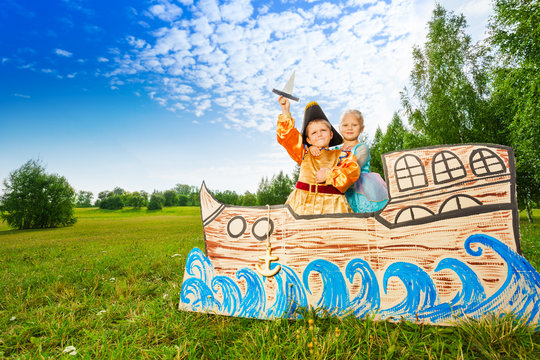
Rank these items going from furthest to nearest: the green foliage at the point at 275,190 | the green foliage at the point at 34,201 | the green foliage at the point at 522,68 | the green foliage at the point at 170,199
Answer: the green foliage at the point at 170,199, the green foliage at the point at 34,201, the green foliage at the point at 275,190, the green foliage at the point at 522,68

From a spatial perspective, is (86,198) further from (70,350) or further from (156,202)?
(70,350)

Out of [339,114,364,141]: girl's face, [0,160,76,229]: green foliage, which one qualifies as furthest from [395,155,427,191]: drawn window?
→ [0,160,76,229]: green foliage

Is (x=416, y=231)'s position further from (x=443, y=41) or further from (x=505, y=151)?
(x=443, y=41)

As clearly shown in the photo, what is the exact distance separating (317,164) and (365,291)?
136 cm

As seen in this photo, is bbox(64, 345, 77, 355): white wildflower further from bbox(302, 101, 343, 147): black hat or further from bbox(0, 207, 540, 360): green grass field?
bbox(302, 101, 343, 147): black hat

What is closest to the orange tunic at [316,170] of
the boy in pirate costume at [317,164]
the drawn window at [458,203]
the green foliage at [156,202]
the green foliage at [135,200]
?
the boy in pirate costume at [317,164]

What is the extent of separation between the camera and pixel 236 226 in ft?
8.82

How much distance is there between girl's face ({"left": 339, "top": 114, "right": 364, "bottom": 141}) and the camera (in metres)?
2.90

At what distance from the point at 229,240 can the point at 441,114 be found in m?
14.7

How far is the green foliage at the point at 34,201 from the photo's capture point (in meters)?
26.8

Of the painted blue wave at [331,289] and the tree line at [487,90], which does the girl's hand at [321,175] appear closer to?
the painted blue wave at [331,289]

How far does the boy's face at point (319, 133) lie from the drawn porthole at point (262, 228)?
1.07m

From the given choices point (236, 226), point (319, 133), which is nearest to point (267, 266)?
point (236, 226)

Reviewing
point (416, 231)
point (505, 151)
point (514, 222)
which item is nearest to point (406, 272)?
point (416, 231)
